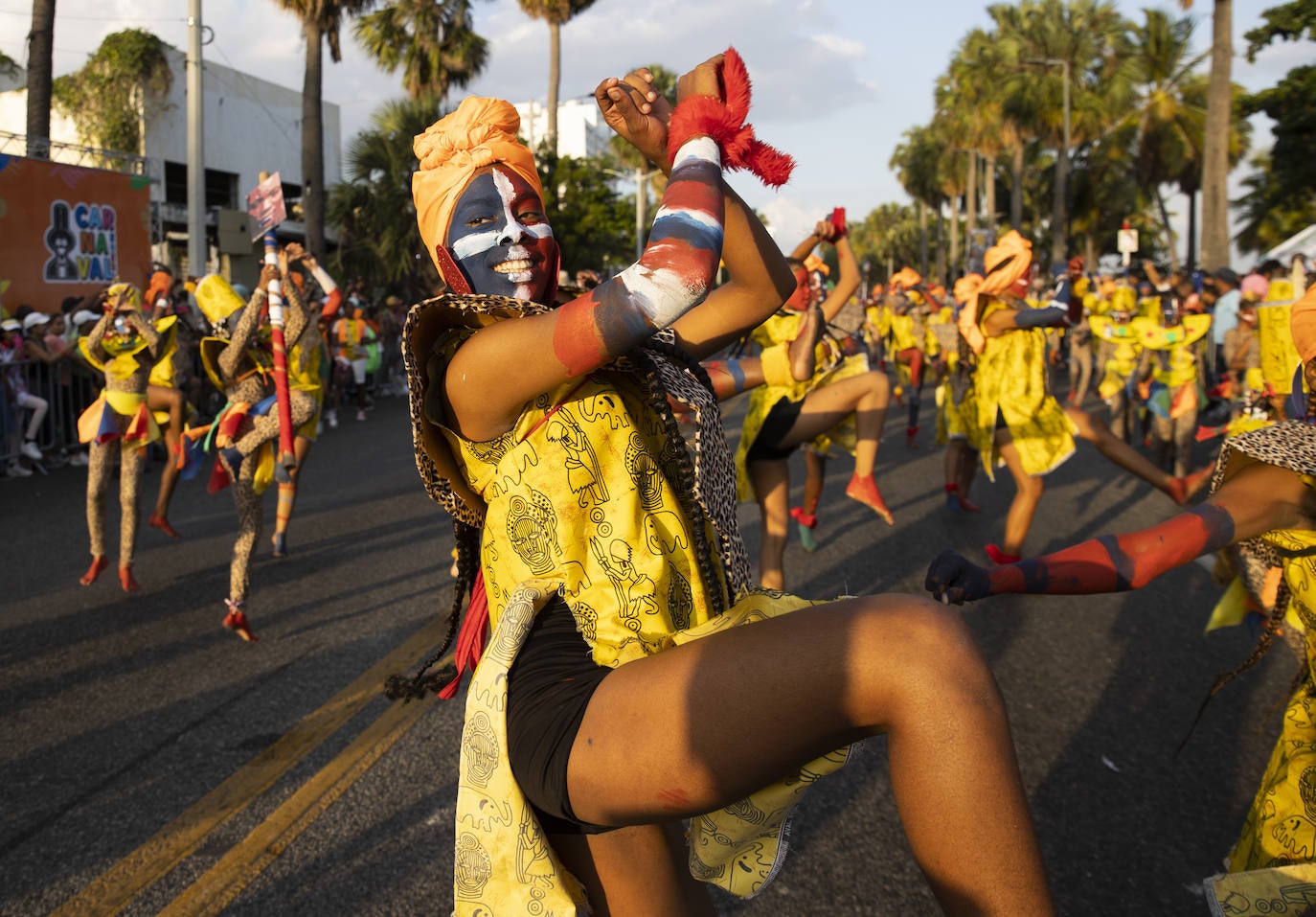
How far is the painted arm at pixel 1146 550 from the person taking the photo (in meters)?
1.85

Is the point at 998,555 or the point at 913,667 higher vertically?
the point at 913,667

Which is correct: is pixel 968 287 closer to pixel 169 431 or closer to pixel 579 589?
pixel 169 431

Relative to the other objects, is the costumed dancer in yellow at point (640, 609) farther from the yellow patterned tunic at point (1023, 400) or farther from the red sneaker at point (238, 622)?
the yellow patterned tunic at point (1023, 400)

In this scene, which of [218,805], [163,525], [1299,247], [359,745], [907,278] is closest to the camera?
[218,805]

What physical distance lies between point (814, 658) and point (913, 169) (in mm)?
76706

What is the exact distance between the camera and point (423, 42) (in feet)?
99.0

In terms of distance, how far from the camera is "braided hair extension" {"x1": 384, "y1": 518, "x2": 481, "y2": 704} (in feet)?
6.95

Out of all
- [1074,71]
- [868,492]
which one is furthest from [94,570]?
[1074,71]

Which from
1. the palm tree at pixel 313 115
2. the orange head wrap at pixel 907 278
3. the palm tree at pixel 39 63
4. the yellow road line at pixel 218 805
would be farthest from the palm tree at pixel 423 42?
the yellow road line at pixel 218 805

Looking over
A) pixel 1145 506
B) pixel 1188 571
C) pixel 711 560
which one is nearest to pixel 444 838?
pixel 711 560

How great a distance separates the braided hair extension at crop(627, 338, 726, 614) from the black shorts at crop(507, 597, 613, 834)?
0.87 ft

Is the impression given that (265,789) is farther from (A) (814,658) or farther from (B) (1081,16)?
(B) (1081,16)

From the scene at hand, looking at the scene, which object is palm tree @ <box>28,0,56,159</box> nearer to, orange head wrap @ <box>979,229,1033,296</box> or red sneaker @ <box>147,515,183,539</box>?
red sneaker @ <box>147,515,183,539</box>

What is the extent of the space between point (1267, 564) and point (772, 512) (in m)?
3.47
